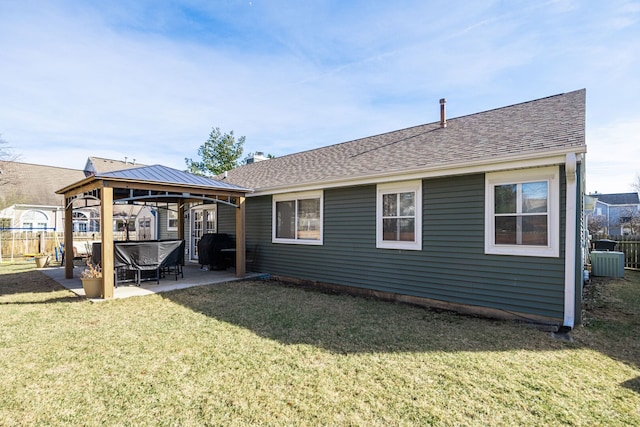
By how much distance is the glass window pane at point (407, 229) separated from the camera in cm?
643

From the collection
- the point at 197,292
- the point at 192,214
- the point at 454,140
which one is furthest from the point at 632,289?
the point at 192,214

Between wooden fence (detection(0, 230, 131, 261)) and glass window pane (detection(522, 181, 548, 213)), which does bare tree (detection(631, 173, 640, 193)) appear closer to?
glass window pane (detection(522, 181, 548, 213))

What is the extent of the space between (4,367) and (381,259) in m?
5.77

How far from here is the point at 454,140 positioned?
6.90m

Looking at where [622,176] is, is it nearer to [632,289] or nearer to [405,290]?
[632,289]

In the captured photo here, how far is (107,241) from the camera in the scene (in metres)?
6.40

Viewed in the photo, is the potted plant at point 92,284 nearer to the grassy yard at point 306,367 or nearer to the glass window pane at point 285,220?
the grassy yard at point 306,367

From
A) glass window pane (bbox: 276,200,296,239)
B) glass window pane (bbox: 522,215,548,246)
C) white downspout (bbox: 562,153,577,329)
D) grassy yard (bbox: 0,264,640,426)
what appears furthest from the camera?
glass window pane (bbox: 276,200,296,239)

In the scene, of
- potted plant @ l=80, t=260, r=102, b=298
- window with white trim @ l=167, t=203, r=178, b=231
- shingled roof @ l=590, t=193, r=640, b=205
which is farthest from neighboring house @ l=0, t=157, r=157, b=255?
shingled roof @ l=590, t=193, r=640, b=205

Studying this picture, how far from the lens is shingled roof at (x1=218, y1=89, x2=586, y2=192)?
5242mm

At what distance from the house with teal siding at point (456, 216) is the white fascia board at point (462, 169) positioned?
0.06 ft

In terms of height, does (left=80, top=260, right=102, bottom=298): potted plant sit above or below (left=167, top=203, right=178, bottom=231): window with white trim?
below

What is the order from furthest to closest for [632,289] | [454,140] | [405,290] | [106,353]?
1. [632,289]
2. [454,140]
3. [405,290]
4. [106,353]

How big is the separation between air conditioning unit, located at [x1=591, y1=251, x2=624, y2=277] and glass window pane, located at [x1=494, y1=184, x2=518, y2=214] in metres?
7.66
